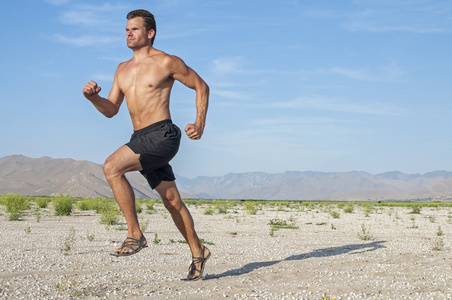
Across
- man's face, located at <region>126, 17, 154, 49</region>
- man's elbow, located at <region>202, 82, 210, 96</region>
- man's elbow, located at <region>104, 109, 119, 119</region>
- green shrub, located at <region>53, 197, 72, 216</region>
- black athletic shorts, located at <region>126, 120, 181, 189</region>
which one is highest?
man's face, located at <region>126, 17, 154, 49</region>

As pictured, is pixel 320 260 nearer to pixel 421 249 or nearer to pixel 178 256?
pixel 178 256

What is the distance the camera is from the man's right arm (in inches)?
203

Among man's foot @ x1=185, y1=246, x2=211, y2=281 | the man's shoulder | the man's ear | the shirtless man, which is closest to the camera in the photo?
the shirtless man

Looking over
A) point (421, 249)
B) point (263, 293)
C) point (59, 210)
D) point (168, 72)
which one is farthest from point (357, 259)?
point (59, 210)

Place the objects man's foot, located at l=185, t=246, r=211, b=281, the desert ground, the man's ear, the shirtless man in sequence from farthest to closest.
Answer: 1. man's foot, located at l=185, t=246, r=211, b=281
2. the desert ground
3. the man's ear
4. the shirtless man

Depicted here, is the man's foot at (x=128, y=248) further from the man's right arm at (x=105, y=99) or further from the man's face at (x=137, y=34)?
the man's face at (x=137, y=34)

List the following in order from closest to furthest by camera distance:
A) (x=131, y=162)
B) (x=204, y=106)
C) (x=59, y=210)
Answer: (x=131, y=162)
(x=204, y=106)
(x=59, y=210)

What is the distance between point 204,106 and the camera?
5.37 meters

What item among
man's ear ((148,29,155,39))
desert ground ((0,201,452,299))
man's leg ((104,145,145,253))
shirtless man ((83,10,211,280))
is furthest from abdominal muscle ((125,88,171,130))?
desert ground ((0,201,452,299))

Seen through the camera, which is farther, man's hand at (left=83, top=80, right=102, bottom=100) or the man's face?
the man's face

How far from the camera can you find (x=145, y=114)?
5.37 meters

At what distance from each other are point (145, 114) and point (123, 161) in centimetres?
64

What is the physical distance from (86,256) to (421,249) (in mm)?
7171

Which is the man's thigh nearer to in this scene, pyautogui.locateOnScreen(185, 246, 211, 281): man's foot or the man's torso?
the man's torso
